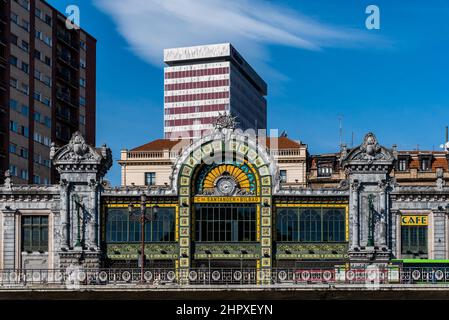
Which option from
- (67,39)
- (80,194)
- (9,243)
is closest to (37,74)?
(67,39)

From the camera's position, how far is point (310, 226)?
273 ft

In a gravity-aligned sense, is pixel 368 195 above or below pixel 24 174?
below

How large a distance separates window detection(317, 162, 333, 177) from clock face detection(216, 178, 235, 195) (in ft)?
116

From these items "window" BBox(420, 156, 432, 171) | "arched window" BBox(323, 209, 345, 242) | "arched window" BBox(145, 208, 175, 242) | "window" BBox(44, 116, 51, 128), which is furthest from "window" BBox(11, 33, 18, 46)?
"arched window" BBox(323, 209, 345, 242)

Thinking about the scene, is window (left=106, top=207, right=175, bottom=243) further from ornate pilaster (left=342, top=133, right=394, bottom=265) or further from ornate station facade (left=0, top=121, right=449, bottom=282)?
ornate pilaster (left=342, top=133, right=394, bottom=265)

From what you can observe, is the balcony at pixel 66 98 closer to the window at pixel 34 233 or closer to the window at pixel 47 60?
the window at pixel 47 60

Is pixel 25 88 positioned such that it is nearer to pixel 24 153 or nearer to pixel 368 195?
pixel 24 153

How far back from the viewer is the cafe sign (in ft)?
273

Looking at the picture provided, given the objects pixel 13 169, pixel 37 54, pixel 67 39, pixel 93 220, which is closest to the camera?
pixel 93 220

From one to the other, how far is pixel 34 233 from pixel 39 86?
4184 centimetres

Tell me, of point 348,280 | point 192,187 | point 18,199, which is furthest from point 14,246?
point 348,280

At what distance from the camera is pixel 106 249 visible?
272ft
